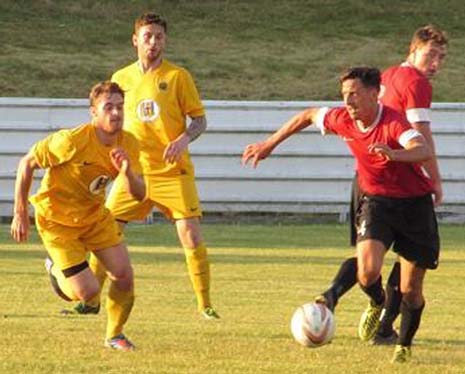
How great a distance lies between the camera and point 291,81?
1174 inches


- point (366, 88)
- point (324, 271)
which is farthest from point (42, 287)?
point (366, 88)

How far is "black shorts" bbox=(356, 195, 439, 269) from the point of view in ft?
31.8

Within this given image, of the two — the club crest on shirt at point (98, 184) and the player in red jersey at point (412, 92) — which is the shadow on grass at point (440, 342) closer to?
the player in red jersey at point (412, 92)

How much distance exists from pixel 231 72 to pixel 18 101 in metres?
8.02

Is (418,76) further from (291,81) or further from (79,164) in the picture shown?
(291,81)

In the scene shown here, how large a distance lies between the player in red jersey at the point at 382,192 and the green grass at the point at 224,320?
47 centimetres

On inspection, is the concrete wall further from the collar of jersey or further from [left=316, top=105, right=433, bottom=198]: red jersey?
the collar of jersey

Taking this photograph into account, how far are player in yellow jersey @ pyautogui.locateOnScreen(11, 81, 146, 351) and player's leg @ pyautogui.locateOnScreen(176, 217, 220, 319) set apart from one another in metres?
1.74

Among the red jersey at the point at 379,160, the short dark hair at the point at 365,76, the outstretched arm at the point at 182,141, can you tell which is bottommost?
the outstretched arm at the point at 182,141

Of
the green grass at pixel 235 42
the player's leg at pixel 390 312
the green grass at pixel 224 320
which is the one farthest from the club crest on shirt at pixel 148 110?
the green grass at pixel 235 42

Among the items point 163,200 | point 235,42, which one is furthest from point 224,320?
point 235,42

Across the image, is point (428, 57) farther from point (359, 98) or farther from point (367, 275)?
point (367, 275)

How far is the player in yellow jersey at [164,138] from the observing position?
11.9 meters

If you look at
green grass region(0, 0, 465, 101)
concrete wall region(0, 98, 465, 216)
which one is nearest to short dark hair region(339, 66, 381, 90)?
concrete wall region(0, 98, 465, 216)
